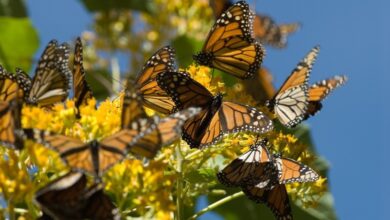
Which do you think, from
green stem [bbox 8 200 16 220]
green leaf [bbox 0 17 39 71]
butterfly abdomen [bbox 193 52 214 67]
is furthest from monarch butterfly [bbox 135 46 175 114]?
green leaf [bbox 0 17 39 71]

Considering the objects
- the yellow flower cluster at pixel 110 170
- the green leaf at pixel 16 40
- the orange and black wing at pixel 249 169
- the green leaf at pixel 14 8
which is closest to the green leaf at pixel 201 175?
the yellow flower cluster at pixel 110 170

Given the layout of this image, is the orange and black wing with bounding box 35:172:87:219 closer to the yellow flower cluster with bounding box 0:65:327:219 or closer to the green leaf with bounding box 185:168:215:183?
the yellow flower cluster with bounding box 0:65:327:219

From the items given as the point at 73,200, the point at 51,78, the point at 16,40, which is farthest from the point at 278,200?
the point at 16,40

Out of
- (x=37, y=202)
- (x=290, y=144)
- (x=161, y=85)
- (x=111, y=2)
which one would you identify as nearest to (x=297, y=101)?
(x=290, y=144)

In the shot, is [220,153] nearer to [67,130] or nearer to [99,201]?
[67,130]

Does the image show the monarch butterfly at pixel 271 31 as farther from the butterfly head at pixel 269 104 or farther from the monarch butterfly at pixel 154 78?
the monarch butterfly at pixel 154 78

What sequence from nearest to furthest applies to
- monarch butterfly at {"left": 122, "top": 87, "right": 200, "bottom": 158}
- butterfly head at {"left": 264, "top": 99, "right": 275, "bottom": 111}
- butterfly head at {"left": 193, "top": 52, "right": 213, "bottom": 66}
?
monarch butterfly at {"left": 122, "top": 87, "right": 200, "bottom": 158}, butterfly head at {"left": 264, "top": 99, "right": 275, "bottom": 111}, butterfly head at {"left": 193, "top": 52, "right": 213, "bottom": 66}
